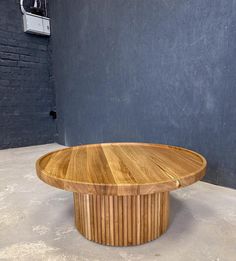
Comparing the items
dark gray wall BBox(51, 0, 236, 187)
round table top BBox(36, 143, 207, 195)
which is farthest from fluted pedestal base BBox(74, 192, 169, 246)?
dark gray wall BBox(51, 0, 236, 187)

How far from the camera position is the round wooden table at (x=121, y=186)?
2.61ft

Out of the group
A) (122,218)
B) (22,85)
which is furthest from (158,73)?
(22,85)

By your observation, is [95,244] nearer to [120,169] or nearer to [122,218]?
[122,218]

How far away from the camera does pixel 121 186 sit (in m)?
0.76

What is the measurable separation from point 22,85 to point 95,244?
131 inches

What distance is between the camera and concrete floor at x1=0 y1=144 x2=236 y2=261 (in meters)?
0.98

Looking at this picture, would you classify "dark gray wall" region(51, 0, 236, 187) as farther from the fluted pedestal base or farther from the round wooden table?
the fluted pedestal base

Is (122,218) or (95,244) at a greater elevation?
(122,218)

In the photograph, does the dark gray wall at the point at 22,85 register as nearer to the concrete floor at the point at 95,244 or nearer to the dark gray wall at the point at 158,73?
the dark gray wall at the point at 158,73

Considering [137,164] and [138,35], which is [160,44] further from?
[137,164]

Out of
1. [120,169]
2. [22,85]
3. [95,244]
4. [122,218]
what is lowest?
[95,244]

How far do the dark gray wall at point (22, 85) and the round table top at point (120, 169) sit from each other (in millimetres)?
2662

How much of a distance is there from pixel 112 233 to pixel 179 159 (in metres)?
0.51

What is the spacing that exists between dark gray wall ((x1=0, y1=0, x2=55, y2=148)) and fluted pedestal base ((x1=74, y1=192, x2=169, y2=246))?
3.07 metres
